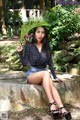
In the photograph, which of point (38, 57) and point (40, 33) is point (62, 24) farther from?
point (38, 57)

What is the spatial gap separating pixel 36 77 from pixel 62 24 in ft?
13.5

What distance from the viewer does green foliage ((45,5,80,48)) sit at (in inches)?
334

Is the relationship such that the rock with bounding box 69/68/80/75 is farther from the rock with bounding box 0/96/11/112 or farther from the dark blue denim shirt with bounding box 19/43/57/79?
the rock with bounding box 0/96/11/112

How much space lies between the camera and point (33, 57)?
484 cm

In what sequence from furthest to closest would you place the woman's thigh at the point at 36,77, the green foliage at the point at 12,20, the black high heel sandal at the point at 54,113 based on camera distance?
1. the green foliage at the point at 12,20
2. the woman's thigh at the point at 36,77
3. the black high heel sandal at the point at 54,113

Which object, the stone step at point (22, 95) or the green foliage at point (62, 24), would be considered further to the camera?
the green foliage at point (62, 24)

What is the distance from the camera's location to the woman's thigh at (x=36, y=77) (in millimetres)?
4693

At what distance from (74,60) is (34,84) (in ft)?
11.1

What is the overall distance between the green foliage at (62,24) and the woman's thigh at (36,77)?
3.73m

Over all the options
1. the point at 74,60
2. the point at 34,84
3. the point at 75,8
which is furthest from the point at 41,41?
the point at 75,8

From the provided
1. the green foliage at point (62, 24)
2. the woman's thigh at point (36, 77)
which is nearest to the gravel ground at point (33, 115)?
the woman's thigh at point (36, 77)

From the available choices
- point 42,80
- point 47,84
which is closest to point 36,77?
point 42,80

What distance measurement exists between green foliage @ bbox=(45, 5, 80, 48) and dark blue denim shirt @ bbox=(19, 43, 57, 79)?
11.8 feet

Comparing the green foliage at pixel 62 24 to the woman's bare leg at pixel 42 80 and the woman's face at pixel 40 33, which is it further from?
the woman's bare leg at pixel 42 80
